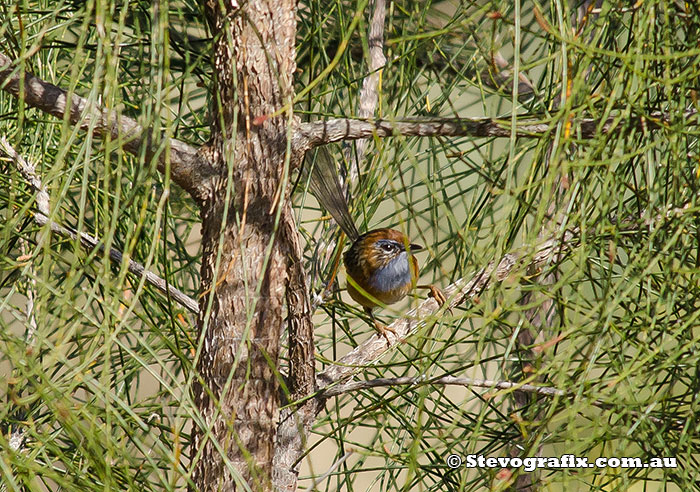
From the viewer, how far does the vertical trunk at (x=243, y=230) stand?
130 centimetres

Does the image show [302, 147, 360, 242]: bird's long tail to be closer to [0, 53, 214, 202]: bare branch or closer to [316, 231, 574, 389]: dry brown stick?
[316, 231, 574, 389]: dry brown stick

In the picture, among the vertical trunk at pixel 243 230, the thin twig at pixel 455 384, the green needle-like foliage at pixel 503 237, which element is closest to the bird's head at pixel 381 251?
the green needle-like foliage at pixel 503 237

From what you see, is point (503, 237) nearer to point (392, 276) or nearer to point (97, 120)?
point (97, 120)

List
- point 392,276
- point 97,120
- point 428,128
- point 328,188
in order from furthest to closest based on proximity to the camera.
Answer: point 392,276 → point 328,188 → point 428,128 → point 97,120

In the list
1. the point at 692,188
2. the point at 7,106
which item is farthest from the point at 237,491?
the point at 7,106

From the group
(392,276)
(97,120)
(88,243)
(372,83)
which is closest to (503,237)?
(97,120)

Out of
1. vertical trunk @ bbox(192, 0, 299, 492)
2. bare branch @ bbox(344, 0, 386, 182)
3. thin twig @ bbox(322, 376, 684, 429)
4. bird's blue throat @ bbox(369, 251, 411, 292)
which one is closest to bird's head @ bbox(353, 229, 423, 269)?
bird's blue throat @ bbox(369, 251, 411, 292)

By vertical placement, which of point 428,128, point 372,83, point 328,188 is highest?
point 372,83

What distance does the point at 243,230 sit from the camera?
4.29ft

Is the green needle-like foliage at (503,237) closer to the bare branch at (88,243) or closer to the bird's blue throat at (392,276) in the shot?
the bare branch at (88,243)

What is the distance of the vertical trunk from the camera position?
1.30 m

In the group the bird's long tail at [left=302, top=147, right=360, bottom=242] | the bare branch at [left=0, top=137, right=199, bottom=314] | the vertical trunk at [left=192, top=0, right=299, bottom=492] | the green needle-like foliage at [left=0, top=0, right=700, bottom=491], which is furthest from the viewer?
the bird's long tail at [left=302, top=147, right=360, bottom=242]

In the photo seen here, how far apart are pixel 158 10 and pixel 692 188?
1.00 meters

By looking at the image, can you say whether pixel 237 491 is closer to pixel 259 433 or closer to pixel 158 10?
pixel 259 433
